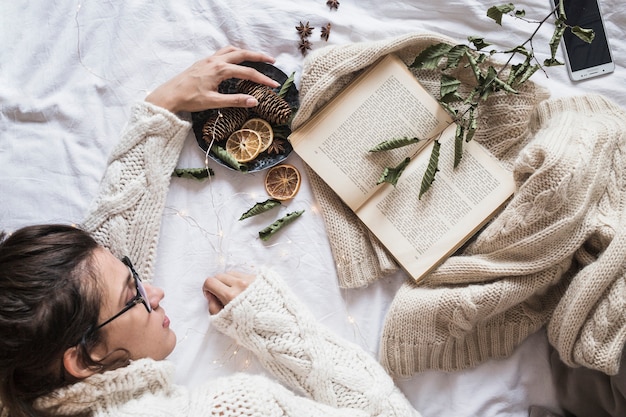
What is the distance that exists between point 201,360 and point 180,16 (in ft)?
2.55

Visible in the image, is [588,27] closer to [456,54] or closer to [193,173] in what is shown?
[456,54]

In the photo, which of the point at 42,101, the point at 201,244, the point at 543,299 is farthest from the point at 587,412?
the point at 42,101

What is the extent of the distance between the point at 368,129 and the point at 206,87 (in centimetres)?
37

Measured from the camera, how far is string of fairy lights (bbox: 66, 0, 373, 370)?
44.8 inches

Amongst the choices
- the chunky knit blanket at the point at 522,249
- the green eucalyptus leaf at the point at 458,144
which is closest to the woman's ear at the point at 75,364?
the chunky knit blanket at the point at 522,249

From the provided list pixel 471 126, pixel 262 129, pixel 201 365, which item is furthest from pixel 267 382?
pixel 471 126

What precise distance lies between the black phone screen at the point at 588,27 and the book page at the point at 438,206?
0.33m

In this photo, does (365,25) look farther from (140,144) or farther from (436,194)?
(140,144)

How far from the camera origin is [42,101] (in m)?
1.18

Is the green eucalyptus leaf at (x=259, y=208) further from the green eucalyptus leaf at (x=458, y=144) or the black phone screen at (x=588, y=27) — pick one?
the black phone screen at (x=588, y=27)

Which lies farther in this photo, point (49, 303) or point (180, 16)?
point (180, 16)

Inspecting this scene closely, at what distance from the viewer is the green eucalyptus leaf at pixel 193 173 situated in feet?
3.83

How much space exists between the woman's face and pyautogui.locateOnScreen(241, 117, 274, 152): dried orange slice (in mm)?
392

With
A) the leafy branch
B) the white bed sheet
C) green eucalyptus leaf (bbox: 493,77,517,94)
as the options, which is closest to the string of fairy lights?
the white bed sheet
